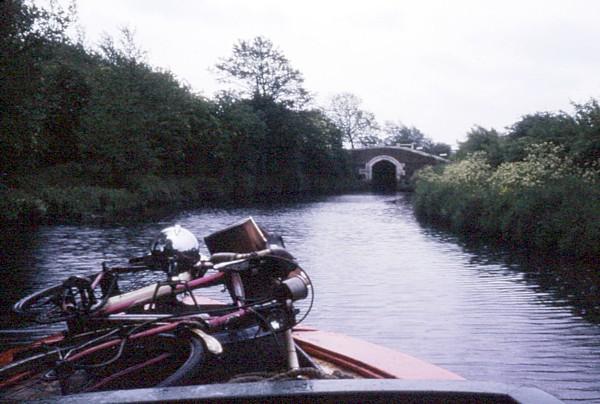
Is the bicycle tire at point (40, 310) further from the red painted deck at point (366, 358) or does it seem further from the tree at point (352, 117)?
the tree at point (352, 117)

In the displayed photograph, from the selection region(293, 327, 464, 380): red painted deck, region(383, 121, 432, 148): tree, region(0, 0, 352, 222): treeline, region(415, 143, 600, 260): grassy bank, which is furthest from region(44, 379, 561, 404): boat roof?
region(383, 121, 432, 148): tree

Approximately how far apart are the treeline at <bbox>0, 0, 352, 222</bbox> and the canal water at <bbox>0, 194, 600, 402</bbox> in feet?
15.5

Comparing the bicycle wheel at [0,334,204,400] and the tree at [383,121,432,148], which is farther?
the tree at [383,121,432,148]

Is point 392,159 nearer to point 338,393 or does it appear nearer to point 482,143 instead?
point 482,143

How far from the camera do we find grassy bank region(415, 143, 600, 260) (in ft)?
47.1

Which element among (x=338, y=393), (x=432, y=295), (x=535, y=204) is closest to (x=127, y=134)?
(x=535, y=204)

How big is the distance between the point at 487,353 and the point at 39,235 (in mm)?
16653

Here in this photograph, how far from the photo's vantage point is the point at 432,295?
11.5m

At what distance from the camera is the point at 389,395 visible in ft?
4.75

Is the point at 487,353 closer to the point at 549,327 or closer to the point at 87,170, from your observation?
the point at 549,327

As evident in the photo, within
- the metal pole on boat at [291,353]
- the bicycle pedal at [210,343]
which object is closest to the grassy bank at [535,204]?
the metal pole on boat at [291,353]

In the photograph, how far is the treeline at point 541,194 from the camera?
1458 cm

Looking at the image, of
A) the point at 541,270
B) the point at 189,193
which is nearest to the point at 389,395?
the point at 541,270

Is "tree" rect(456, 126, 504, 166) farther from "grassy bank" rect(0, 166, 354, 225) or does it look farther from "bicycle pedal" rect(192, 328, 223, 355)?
"bicycle pedal" rect(192, 328, 223, 355)
